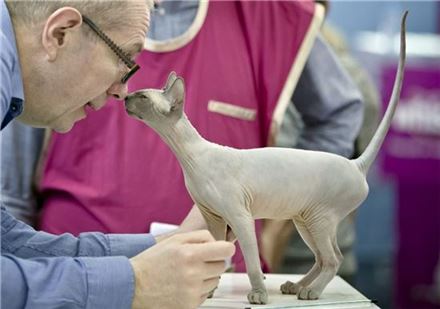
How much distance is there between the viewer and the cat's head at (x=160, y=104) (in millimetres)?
865

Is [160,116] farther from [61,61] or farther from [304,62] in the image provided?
[304,62]

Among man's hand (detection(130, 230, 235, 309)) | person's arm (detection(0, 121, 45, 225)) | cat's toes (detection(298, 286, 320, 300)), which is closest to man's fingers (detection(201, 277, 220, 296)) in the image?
man's hand (detection(130, 230, 235, 309))

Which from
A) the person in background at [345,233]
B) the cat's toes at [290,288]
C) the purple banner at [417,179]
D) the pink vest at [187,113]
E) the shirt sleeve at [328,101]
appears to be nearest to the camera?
the cat's toes at [290,288]

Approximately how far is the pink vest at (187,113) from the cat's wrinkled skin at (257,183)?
0.32m

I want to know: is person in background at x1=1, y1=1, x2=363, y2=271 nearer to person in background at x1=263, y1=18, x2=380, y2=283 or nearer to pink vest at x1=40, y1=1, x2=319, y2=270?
pink vest at x1=40, y1=1, x2=319, y2=270

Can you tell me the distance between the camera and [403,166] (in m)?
2.63

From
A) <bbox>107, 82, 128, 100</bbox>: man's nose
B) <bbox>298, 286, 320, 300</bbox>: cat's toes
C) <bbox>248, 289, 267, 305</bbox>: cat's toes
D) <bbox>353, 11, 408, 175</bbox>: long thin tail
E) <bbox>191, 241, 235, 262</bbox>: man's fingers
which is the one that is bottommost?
<bbox>298, 286, 320, 300</bbox>: cat's toes

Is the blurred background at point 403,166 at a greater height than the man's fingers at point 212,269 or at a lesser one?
lesser

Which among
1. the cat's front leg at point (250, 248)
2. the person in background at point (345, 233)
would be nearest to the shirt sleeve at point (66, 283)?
the cat's front leg at point (250, 248)

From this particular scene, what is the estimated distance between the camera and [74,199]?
4.24 feet

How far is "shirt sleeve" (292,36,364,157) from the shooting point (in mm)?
1378

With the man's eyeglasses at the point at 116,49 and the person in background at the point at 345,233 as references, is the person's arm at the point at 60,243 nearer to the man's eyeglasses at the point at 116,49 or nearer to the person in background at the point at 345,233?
the man's eyeglasses at the point at 116,49

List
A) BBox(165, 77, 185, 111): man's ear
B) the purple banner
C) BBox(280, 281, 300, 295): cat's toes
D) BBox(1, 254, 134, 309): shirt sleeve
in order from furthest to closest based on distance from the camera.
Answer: the purple banner
BBox(280, 281, 300, 295): cat's toes
BBox(165, 77, 185, 111): man's ear
BBox(1, 254, 134, 309): shirt sleeve

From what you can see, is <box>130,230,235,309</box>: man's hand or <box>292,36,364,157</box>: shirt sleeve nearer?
<box>130,230,235,309</box>: man's hand
